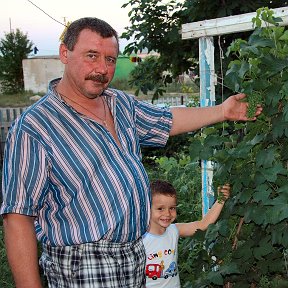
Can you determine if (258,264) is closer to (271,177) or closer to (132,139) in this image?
(271,177)

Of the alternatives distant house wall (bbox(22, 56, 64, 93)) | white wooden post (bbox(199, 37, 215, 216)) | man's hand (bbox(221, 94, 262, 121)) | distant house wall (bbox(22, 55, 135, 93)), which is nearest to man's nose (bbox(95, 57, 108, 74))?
man's hand (bbox(221, 94, 262, 121))

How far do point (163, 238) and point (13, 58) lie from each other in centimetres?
3655

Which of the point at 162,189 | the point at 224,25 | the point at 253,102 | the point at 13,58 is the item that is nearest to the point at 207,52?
the point at 224,25

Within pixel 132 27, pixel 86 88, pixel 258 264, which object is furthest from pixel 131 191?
pixel 132 27

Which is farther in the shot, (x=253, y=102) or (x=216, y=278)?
(x=216, y=278)

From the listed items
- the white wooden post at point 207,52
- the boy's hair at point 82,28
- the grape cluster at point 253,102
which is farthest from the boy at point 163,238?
the boy's hair at point 82,28

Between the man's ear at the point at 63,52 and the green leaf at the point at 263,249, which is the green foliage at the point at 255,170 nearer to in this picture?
the green leaf at the point at 263,249

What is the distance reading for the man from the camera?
1.97 meters

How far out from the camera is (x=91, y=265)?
2049mm

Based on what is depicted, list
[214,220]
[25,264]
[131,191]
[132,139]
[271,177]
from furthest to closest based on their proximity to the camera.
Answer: [214,220], [271,177], [132,139], [131,191], [25,264]

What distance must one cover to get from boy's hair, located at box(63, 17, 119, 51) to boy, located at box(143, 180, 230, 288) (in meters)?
1.28

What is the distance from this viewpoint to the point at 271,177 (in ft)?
8.20

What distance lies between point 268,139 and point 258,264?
650 mm

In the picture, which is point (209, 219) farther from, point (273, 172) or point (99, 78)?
point (99, 78)
